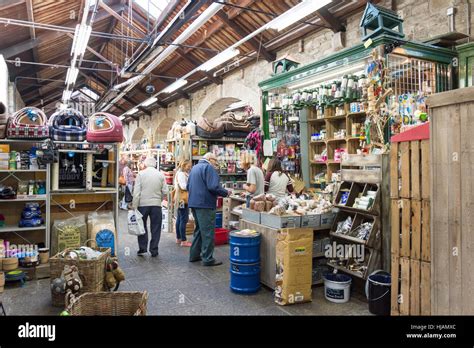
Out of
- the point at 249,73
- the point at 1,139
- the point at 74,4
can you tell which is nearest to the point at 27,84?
Answer: the point at 74,4

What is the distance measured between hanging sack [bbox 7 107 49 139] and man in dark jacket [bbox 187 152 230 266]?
2.30 metres

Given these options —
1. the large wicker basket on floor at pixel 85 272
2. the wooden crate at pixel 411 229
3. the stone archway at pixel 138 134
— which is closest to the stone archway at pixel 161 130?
the stone archway at pixel 138 134

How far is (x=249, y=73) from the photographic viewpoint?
1120 centimetres

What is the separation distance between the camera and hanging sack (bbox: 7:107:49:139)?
206 inches

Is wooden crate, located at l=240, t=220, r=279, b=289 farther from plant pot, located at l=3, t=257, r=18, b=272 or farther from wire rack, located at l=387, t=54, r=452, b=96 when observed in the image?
plant pot, located at l=3, t=257, r=18, b=272

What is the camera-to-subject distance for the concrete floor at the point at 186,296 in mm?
3949

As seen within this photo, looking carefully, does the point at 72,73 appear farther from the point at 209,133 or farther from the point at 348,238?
the point at 348,238

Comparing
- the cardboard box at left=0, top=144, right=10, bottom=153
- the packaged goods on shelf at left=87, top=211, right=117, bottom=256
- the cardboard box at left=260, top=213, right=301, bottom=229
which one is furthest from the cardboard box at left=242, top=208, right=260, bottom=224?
the cardboard box at left=0, top=144, right=10, bottom=153

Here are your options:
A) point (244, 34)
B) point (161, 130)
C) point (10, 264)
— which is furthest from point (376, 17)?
point (161, 130)

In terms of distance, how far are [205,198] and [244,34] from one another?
232 inches

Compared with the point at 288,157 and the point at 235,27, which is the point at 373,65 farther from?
the point at 235,27

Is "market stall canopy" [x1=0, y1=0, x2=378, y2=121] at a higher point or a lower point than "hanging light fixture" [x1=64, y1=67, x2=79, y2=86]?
higher

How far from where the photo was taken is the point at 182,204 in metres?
7.02

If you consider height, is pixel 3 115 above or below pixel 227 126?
below
